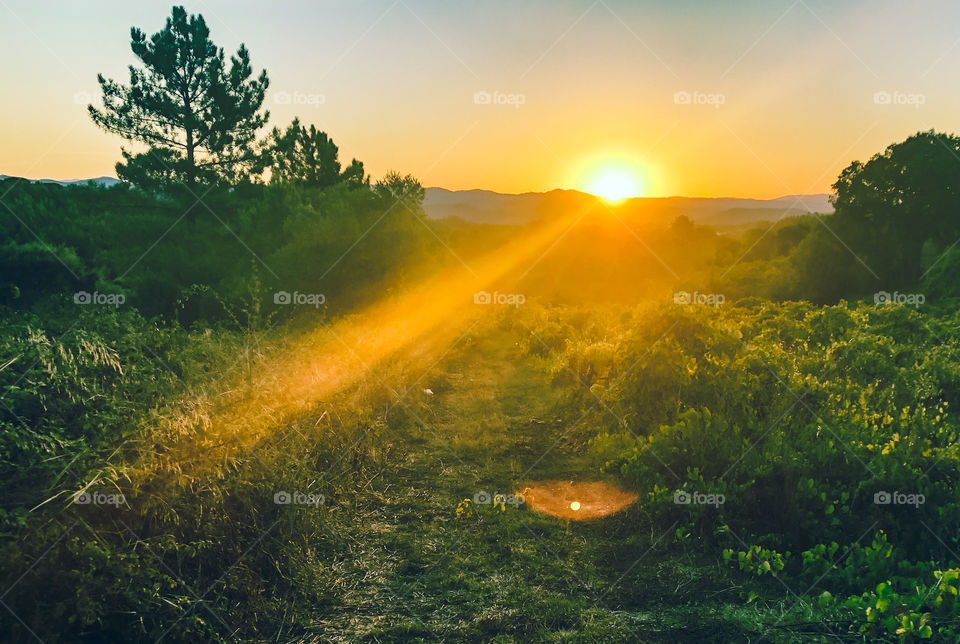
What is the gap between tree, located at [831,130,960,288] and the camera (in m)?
24.8

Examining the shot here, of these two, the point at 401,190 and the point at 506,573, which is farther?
the point at 401,190

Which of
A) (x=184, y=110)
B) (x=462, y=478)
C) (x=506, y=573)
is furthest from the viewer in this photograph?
(x=184, y=110)

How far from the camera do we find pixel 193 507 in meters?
4.23

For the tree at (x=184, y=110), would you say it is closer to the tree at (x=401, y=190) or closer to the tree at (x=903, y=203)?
the tree at (x=401, y=190)

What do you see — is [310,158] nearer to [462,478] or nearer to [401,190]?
[401,190]

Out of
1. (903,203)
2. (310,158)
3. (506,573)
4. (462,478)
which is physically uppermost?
(310,158)

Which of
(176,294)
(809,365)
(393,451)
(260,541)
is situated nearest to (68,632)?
(260,541)

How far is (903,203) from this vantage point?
83.9ft

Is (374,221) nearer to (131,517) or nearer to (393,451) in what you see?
(393,451)

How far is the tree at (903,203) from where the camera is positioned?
2480cm

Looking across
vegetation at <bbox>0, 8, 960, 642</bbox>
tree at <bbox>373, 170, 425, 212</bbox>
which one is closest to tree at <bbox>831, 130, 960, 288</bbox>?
vegetation at <bbox>0, 8, 960, 642</bbox>

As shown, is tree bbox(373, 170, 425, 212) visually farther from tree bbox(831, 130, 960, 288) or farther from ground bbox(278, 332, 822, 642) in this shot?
tree bbox(831, 130, 960, 288)

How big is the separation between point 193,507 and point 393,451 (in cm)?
429

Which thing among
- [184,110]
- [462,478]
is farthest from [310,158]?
[462,478]
